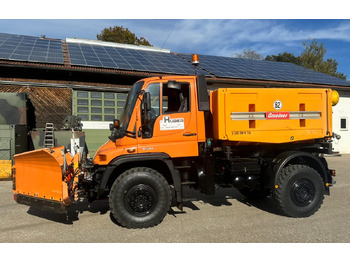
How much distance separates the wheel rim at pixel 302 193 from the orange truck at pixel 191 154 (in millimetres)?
19

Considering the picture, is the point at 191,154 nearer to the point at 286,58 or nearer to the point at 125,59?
the point at 125,59

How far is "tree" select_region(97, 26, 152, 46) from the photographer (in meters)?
32.2

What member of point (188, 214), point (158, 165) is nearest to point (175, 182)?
point (158, 165)

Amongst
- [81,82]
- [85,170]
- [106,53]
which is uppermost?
[106,53]

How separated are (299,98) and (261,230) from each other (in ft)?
8.61

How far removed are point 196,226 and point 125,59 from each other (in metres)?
11.2

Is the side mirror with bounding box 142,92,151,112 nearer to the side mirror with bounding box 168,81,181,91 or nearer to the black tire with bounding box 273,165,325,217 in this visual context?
the side mirror with bounding box 168,81,181,91

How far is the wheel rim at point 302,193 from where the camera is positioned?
4738mm

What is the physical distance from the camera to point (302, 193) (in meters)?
4.75

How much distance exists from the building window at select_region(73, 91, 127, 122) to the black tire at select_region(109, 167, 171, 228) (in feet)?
25.2

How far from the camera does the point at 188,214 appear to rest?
4977 mm

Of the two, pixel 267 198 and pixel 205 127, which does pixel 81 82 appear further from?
pixel 267 198

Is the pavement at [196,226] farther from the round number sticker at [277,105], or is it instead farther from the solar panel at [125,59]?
the solar panel at [125,59]

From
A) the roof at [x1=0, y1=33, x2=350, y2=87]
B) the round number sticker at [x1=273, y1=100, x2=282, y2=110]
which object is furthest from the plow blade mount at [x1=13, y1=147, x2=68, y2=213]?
the roof at [x1=0, y1=33, x2=350, y2=87]
